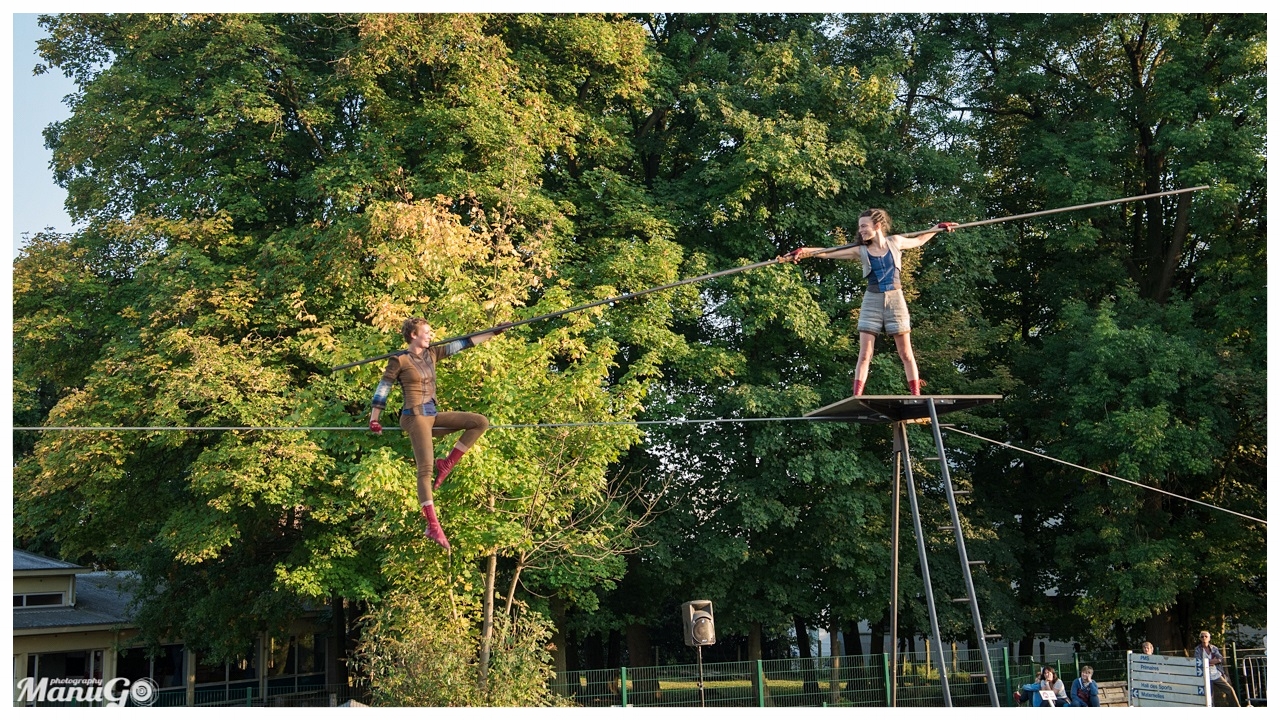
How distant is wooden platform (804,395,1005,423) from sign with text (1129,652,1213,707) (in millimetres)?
7978

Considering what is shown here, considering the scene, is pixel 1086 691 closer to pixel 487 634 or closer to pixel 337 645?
pixel 487 634

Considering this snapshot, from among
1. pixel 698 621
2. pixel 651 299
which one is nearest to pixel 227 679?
pixel 651 299

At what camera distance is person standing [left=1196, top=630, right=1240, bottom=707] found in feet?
45.6

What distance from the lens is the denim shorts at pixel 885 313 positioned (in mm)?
8148

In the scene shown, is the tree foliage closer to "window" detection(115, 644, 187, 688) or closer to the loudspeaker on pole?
the loudspeaker on pole

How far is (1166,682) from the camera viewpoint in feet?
49.5

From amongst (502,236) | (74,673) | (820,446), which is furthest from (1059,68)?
(74,673)

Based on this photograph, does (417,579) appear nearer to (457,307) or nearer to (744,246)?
(457,307)

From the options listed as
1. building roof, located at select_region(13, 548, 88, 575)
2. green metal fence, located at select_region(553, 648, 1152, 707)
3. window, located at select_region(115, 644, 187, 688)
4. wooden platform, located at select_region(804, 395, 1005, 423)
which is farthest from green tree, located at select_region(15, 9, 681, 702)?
wooden platform, located at select_region(804, 395, 1005, 423)

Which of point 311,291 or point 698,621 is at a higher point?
point 311,291

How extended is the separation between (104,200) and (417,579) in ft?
25.9

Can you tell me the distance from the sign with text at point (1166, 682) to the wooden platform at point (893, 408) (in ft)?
26.2

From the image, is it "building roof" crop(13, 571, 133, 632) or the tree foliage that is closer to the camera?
the tree foliage

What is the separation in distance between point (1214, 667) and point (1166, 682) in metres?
0.79
